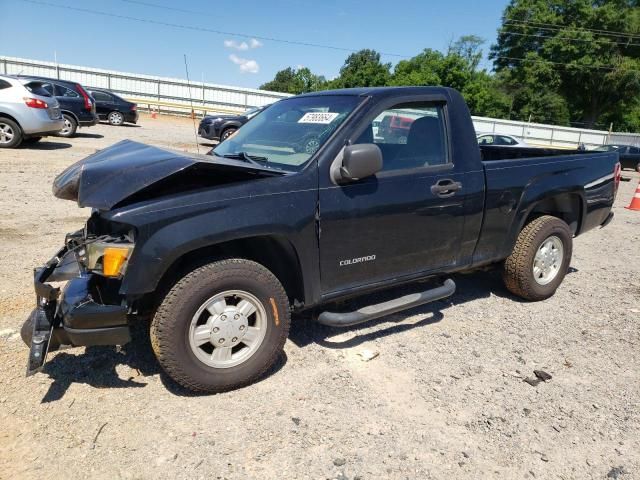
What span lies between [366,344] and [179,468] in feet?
5.78

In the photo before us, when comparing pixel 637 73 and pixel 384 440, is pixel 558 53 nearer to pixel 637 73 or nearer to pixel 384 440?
pixel 637 73

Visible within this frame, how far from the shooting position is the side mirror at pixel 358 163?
123 inches

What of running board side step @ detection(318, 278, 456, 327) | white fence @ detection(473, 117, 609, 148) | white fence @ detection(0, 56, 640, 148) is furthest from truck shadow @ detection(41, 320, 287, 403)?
white fence @ detection(473, 117, 609, 148)

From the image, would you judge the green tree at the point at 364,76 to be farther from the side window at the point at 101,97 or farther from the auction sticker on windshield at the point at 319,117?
the auction sticker on windshield at the point at 319,117

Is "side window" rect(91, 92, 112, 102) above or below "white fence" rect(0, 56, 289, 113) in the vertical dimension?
below

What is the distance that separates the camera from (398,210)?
3508mm

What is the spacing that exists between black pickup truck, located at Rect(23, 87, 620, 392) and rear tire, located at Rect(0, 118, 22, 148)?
9578 mm

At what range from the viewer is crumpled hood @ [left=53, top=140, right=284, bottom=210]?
272 centimetres

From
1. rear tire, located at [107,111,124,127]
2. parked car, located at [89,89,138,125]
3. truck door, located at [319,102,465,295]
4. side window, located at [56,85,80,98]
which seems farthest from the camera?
rear tire, located at [107,111,124,127]

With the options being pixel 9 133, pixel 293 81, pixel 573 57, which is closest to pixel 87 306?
pixel 9 133

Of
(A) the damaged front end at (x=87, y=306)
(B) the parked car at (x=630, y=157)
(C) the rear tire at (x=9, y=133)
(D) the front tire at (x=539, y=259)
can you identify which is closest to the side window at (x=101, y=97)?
(C) the rear tire at (x=9, y=133)

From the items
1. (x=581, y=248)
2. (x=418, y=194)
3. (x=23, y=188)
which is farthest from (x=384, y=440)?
(x=23, y=188)

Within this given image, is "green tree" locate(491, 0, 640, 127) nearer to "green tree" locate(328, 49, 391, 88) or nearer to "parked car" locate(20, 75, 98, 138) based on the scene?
"green tree" locate(328, 49, 391, 88)

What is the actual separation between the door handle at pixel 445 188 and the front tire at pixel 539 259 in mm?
1167
